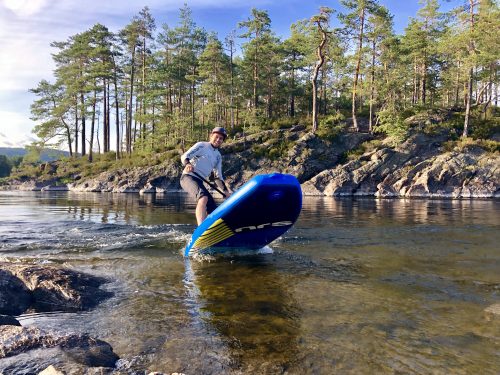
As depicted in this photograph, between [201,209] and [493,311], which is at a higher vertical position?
[201,209]

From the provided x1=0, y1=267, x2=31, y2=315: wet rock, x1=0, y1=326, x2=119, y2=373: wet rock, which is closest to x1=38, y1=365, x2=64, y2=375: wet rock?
x1=0, y1=326, x2=119, y2=373: wet rock

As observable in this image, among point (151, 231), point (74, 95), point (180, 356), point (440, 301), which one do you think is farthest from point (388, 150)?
point (74, 95)

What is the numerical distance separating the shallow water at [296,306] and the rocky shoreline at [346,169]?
930 inches

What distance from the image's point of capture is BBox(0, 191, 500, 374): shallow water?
3195mm

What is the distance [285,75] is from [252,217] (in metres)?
46.9

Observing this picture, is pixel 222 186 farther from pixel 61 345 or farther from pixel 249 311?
pixel 61 345

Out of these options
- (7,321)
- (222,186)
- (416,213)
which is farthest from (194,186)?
(416,213)

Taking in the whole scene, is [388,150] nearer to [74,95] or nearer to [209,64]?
[209,64]

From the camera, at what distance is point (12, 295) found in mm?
4516

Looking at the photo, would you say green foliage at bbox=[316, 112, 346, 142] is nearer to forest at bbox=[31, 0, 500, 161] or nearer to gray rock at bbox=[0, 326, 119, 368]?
forest at bbox=[31, 0, 500, 161]

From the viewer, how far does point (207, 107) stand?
4300 centimetres

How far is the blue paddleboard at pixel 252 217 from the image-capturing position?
6.98m

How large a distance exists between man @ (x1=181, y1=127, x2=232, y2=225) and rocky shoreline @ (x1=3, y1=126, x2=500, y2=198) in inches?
998

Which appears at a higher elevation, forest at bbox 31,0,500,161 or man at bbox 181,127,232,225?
forest at bbox 31,0,500,161
